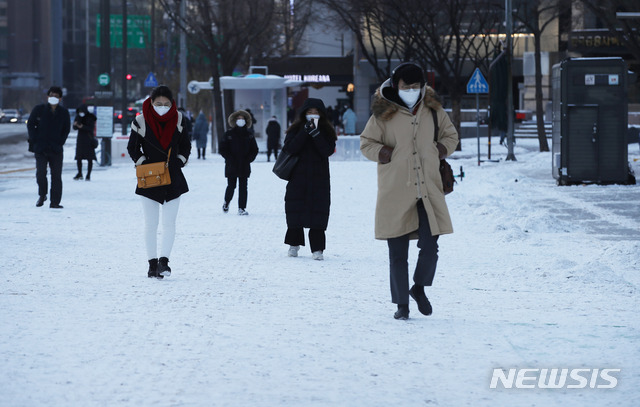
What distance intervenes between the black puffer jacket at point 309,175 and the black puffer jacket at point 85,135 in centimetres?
1326

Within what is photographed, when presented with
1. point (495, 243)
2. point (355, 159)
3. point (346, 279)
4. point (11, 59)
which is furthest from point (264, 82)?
point (11, 59)

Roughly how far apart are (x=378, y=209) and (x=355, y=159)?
28.9 m

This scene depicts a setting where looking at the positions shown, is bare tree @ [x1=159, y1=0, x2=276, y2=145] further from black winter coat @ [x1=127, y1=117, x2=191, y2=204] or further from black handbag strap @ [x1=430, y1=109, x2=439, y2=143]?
black handbag strap @ [x1=430, y1=109, x2=439, y2=143]

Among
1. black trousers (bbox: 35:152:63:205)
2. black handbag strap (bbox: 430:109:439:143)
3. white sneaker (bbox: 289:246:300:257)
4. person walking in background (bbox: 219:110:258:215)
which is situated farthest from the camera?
black trousers (bbox: 35:152:63:205)

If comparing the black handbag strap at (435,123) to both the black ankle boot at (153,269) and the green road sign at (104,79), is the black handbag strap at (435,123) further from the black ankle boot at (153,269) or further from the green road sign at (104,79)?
the green road sign at (104,79)

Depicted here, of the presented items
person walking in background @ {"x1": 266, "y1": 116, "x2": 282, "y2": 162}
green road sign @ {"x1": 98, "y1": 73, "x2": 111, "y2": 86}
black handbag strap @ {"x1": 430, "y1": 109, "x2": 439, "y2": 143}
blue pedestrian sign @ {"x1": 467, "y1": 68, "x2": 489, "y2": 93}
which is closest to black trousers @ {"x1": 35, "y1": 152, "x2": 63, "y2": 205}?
black handbag strap @ {"x1": 430, "y1": 109, "x2": 439, "y2": 143}

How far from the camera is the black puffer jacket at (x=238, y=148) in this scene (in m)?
16.3

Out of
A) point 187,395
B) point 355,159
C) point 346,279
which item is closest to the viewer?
point 187,395

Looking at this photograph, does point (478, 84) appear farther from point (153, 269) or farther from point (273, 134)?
point (153, 269)

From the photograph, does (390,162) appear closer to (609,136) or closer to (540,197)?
(540,197)

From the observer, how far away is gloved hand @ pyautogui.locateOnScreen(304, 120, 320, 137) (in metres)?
11.2

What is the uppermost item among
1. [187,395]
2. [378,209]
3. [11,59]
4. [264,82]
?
[11,59]

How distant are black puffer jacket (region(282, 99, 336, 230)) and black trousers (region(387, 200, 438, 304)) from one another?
378 centimetres

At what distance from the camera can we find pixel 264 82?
124 feet
